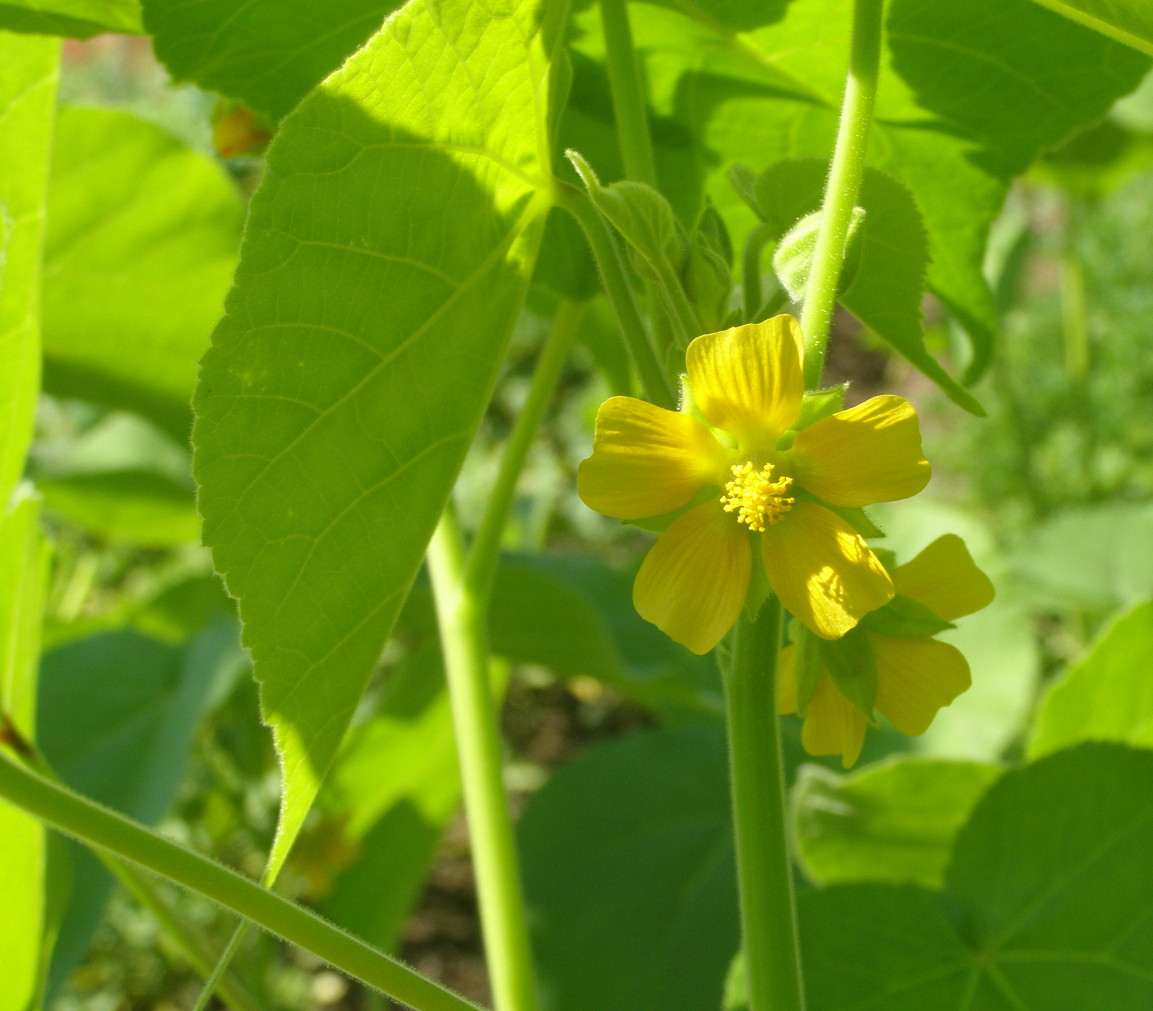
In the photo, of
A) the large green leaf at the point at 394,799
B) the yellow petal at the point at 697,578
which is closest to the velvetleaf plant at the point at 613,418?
the yellow petal at the point at 697,578

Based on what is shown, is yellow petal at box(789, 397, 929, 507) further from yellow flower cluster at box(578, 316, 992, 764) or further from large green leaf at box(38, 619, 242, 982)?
large green leaf at box(38, 619, 242, 982)

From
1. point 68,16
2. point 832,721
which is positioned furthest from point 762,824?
point 68,16

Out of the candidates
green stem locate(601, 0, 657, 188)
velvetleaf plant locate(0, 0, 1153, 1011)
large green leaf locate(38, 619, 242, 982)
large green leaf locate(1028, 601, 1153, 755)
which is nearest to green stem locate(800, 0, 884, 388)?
velvetleaf plant locate(0, 0, 1153, 1011)

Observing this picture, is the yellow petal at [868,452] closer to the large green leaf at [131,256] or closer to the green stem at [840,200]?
the green stem at [840,200]

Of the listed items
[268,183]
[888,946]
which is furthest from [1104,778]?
[268,183]

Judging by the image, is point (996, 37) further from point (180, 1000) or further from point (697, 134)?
point (180, 1000)

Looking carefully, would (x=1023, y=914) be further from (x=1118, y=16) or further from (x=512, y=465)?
(x=1118, y=16)
